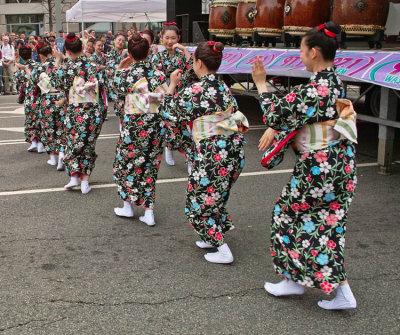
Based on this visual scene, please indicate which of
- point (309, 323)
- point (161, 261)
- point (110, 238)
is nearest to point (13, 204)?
point (110, 238)

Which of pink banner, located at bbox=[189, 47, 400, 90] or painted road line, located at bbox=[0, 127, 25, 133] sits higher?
pink banner, located at bbox=[189, 47, 400, 90]

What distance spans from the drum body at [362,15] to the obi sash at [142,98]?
331cm

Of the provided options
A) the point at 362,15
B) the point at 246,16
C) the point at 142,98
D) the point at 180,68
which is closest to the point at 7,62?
the point at 246,16

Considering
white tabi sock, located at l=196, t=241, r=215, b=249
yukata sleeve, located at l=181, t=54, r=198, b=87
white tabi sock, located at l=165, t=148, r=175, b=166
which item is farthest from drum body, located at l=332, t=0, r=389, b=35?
white tabi sock, located at l=196, t=241, r=215, b=249

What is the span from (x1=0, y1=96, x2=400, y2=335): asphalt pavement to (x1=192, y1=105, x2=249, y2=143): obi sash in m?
0.94

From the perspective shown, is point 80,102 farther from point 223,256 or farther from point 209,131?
point 223,256

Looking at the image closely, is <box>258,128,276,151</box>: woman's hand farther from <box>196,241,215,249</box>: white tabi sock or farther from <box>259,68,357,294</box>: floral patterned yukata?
<box>196,241,215,249</box>: white tabi sock

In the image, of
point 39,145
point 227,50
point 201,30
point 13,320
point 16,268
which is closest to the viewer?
point 13,320

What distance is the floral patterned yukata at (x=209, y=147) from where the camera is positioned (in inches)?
136

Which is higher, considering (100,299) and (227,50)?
(227,50)

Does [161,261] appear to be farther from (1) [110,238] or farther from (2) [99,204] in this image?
(2) [99,204]

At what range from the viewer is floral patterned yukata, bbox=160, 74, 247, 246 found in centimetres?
345

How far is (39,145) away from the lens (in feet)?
24.7

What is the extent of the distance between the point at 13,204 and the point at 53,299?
2.16 m
